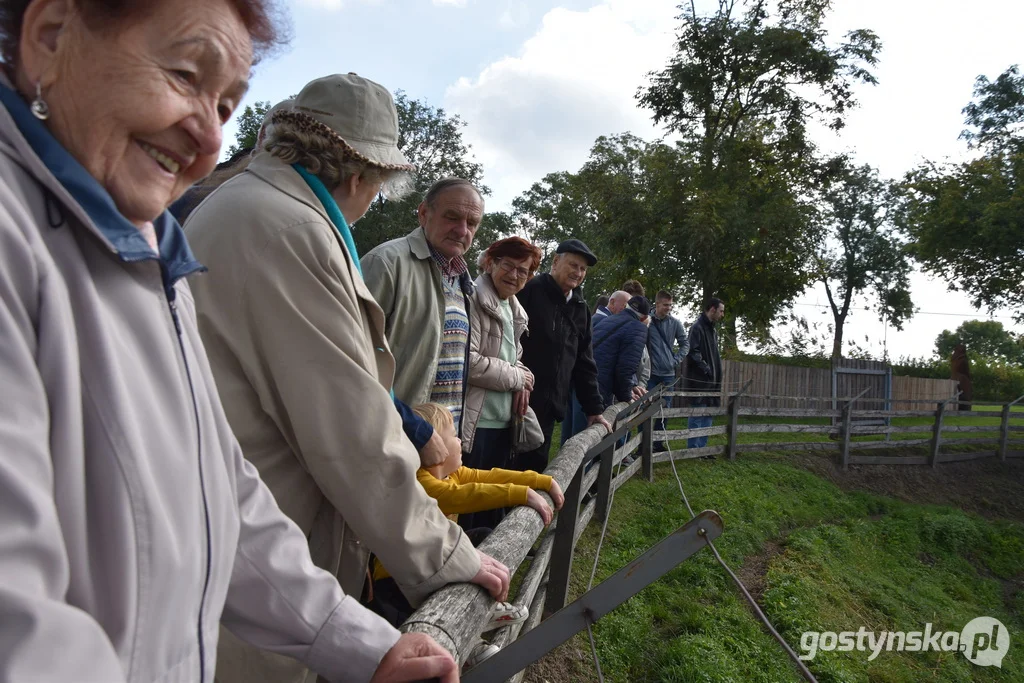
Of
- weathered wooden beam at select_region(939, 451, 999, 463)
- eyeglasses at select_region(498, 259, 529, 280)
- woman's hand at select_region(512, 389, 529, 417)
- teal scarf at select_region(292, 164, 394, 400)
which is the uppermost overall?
eyeglasses at select_region(498, 259, 529, 280)

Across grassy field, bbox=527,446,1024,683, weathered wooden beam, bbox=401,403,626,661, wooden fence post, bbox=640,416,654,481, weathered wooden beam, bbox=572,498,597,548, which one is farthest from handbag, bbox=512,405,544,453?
wooden fence post, bbox=640,416,654,481

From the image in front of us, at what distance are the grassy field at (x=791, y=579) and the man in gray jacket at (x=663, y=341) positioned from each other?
1188 mm

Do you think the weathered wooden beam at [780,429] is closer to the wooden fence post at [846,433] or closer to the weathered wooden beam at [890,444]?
the wooden fence post at [846,433]

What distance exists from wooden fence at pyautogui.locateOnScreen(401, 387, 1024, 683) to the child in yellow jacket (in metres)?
0.07

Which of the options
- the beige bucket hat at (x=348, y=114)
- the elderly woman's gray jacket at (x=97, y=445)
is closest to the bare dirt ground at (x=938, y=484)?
the beige bucket hat at (x=348, y=114)

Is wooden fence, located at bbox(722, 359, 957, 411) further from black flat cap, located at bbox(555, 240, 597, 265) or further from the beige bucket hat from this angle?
the beige bucket hat

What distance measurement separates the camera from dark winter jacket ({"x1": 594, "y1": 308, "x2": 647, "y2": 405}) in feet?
22.7

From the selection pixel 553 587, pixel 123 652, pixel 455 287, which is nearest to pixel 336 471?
pixel 123 652

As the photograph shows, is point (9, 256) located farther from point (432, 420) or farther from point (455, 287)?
point (455, 287)

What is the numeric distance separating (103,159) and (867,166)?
28877 millimetres

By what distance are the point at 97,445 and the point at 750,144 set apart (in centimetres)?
1888

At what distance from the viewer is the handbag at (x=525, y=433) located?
3.75m

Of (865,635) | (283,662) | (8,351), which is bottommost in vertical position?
(865,635)

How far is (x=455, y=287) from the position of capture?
3.04 metres
